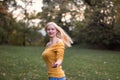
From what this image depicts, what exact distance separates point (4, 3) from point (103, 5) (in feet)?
65.9

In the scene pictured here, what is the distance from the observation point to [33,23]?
56.9m

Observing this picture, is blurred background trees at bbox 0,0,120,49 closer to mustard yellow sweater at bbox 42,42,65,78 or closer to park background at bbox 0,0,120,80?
park background at bbox 0,0,120,80

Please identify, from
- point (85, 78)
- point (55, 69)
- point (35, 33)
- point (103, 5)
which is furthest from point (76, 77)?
point (35, 33)

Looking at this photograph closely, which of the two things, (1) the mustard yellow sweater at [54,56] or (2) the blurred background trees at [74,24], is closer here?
(1) the mustard yellow sweater at [54,56]

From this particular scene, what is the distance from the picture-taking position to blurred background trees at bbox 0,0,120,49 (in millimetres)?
42188

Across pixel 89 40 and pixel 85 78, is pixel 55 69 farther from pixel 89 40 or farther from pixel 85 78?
pixel 89 40

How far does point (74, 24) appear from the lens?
5081cm

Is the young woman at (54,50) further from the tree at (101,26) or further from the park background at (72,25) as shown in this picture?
the tree at (101,26)

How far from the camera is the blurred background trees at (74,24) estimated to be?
42.2 m

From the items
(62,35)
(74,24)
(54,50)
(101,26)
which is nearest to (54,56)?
(54,50)

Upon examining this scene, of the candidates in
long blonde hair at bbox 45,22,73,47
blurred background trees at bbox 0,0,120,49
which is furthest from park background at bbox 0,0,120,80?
long blonde hair at bbox 45,22,73,47

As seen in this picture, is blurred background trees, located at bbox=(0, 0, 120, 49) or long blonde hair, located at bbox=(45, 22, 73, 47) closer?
long blonde hair, located at bbox=(45, 22, 73, 47)

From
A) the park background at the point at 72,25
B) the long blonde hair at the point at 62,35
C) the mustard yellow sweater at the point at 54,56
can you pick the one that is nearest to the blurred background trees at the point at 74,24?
the park background at the point at 72,25

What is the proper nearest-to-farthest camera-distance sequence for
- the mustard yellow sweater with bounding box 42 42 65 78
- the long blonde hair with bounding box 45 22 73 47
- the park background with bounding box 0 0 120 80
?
the mustard yellow sweater with bounding box 42 42 65 78, the long blonde hair with bounding box 45 22 73 47, the park background with bounding box 0 0 120 80
